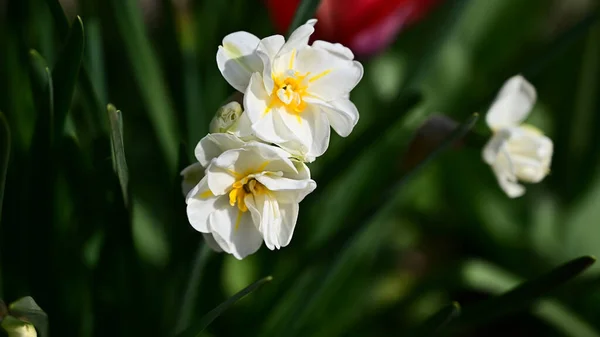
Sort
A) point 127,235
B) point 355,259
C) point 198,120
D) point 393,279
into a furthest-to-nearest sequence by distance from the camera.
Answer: point 393,279
point 355,259
point 198,120
point 127,235

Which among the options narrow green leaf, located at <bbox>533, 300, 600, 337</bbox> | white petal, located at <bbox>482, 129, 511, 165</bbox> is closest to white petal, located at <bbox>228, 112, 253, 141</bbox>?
white petal, located at <bbox>482, 129, 511, 165</bbox>

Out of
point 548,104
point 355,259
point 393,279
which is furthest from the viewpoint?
point 548,104

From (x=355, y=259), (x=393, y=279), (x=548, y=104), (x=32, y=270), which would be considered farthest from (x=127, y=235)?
(x=548, y=104)

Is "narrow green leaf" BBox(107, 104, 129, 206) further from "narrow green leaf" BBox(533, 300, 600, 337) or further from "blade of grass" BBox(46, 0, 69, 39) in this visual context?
"narrow green leaf" BBox(533, 300, 600, 337)

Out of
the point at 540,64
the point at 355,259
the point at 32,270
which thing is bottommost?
the point at 355,259

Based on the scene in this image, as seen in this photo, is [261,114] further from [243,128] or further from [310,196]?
→ [310,196]

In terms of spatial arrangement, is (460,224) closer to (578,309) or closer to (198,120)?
(578,309)
